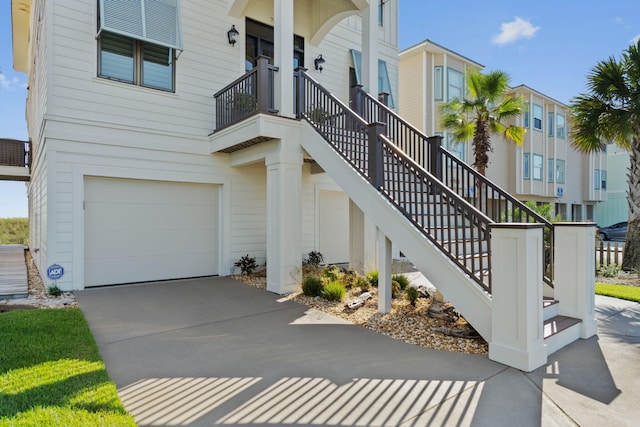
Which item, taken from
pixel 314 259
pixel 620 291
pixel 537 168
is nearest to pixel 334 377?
pixel 314 259

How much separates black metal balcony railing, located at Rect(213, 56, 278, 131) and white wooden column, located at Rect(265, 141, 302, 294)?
89 centimetres

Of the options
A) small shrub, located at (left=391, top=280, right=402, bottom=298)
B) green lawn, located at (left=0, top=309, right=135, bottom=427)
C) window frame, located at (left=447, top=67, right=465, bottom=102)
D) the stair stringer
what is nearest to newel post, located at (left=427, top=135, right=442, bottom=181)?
the stair stringer

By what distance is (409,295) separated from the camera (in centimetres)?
539

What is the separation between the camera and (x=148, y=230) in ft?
24.1

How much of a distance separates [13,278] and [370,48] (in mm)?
8863

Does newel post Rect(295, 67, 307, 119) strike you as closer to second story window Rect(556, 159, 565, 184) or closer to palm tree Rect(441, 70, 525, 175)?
palm tree Rect(441, 70, 525, 175)

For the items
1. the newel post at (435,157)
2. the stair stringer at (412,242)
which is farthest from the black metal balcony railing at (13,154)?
the newel post at (435,157)

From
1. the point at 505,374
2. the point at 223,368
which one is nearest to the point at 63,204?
the point at 223,368

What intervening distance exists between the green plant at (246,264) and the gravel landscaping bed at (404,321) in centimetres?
215

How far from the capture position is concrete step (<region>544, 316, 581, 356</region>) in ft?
12.1

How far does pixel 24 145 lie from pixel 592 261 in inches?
588

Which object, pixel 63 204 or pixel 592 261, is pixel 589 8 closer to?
pixel 592 261

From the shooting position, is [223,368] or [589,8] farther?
[589,8]

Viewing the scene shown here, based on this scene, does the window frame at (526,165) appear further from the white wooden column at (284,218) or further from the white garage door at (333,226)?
the white wooden column at (284,218)
